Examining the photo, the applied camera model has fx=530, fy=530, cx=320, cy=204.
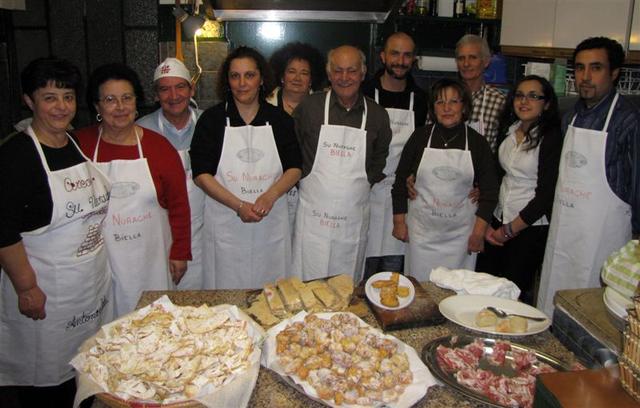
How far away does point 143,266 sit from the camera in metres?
2.21

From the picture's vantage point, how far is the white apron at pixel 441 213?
8.73 feet

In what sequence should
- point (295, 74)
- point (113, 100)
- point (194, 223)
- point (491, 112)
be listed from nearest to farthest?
1. point (113, 100)
2. point (194, 223)
3. point (491, 112)
4. point (295, 74)

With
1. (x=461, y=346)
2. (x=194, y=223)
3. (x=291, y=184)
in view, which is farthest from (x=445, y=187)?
(x=461, y=346)

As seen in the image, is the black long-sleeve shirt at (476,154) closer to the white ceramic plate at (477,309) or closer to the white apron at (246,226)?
the white apron at (246,226)

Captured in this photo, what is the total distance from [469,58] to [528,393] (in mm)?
2180

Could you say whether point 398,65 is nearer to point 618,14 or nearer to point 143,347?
point 618,14

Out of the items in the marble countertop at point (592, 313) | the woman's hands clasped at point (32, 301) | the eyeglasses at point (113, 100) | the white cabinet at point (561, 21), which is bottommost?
the woman's hands clasped at point (32, 301)

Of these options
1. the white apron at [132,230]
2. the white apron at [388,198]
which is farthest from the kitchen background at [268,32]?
the white apron at [132,230]

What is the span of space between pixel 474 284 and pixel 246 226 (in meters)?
1.31

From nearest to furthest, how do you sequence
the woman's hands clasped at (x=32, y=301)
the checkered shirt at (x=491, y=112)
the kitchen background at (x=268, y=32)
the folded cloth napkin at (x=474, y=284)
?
the folded cloth napkin at (x=474, y=284)
the woman's hands clasped at (x=32, y=301)
the checkered shirt at (x=491, y=112)
the kitchen background at (x=268, y=32)

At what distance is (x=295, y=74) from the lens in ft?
9.89

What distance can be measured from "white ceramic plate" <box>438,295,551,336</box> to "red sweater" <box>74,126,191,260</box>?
1.23m

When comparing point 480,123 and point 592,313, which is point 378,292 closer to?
point 592,313

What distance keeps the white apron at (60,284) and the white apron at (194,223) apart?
0.61 m
